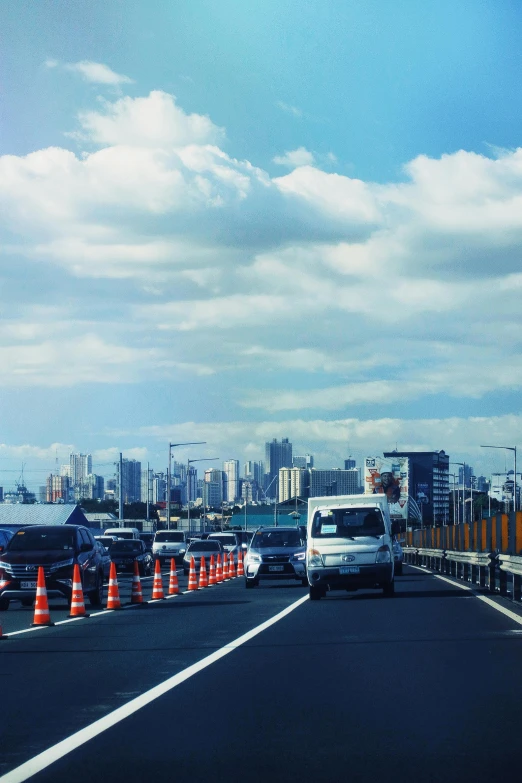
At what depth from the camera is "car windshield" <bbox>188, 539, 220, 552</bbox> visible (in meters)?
52.2

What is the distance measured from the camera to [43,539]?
25.7 m

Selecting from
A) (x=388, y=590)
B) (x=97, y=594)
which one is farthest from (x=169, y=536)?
(x=97, y=594)

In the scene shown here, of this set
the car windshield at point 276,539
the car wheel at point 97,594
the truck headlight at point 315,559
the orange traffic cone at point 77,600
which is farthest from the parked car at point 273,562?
the orange traffic cone at point 77,600

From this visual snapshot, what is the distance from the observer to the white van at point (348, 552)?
88.0ft

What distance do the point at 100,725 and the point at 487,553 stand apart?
20.4m

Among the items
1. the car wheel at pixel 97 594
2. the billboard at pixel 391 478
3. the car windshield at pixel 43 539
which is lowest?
the car wheel at pixel 97 594

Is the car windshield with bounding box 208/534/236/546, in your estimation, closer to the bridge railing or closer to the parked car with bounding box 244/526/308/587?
the bridge railing

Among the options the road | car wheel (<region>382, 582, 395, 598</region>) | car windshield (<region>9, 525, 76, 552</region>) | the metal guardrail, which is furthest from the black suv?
the metal guardrail

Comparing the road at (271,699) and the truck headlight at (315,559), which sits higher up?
the truck headlight at (315,559)

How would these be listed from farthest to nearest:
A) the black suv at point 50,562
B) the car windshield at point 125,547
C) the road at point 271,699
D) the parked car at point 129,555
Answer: the car windshield at point 125,547 → the parked car at point 129,555 → the black suv at point 50,562 → the road at point 271,699

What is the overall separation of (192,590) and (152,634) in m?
14.6

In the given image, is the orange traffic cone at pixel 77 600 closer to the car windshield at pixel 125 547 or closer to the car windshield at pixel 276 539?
the car windshield at pixel 276 539

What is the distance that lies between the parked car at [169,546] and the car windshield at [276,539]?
27.3 metres

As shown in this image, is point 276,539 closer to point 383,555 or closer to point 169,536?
point 383,555
